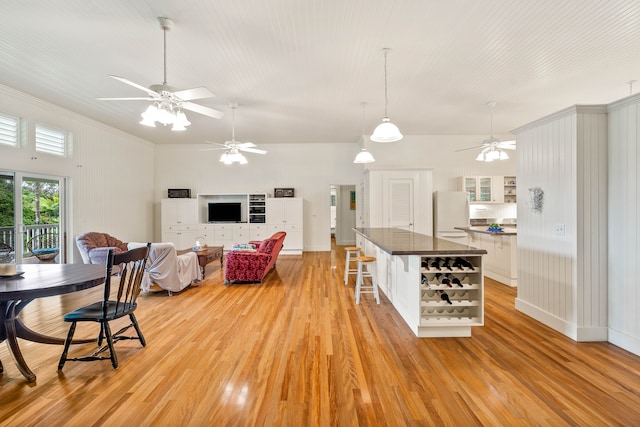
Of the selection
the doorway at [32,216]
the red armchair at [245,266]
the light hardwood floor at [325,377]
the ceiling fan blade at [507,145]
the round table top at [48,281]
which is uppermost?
the ceiling fan blade at [507,145]

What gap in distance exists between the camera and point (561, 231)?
9.59 ft

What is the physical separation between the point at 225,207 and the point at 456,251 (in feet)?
22.5

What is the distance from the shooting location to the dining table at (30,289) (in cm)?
187

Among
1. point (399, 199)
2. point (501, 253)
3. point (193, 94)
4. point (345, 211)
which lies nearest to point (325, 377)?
point (193, 94)

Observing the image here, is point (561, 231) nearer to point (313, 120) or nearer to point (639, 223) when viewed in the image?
point (639, 223)

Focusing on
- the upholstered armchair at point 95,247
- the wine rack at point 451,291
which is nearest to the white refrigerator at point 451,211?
the wine rack at point 451,291

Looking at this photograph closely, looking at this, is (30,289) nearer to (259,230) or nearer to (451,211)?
(259,230)

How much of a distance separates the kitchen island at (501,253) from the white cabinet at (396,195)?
4.91 feet

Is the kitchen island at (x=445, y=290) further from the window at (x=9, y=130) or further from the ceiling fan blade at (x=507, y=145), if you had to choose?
the window at (x=9, y=130)

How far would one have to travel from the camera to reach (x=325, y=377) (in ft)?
7.00

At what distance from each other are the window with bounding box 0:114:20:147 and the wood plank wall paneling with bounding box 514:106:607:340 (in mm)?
7603

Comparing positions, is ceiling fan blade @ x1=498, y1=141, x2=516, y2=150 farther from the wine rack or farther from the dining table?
the dining table

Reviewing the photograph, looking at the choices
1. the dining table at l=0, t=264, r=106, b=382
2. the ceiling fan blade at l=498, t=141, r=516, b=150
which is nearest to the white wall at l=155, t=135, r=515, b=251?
the ceiling fan blade at l=498, t=141, r=516, b=150

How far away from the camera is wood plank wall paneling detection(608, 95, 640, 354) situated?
249cm
